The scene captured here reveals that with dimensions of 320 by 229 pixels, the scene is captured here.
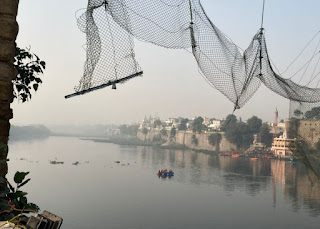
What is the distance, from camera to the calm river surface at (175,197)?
54.3 ft

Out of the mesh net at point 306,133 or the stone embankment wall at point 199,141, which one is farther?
the stone embankment wall at point 199,141

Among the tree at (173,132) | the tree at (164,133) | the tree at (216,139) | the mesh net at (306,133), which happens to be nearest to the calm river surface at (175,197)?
the mesh net at (306,133)

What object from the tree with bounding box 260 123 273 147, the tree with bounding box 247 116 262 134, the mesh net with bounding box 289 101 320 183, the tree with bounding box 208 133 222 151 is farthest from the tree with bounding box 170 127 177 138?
the mesh net with bounding box 289 101 320 183

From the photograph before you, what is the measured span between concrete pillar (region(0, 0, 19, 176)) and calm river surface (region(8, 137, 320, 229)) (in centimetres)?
1105

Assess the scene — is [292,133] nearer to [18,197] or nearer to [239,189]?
[18,197]

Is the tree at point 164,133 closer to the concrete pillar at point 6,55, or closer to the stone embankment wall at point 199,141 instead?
the stone embankment wall at point 199,141

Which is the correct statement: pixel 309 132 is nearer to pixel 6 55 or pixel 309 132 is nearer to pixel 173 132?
pixel 6 55

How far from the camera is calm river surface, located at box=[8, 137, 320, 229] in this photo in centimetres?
1655

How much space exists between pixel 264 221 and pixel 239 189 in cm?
674

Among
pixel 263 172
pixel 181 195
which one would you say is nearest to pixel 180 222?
pixel 181 195

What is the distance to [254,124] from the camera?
53438 mm

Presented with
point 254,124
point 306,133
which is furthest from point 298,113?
point 254,124

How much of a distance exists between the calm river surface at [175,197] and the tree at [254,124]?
18934 mm

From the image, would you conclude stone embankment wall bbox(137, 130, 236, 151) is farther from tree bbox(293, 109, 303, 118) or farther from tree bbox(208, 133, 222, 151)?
tree bbox(293, 109, 303, 118)
